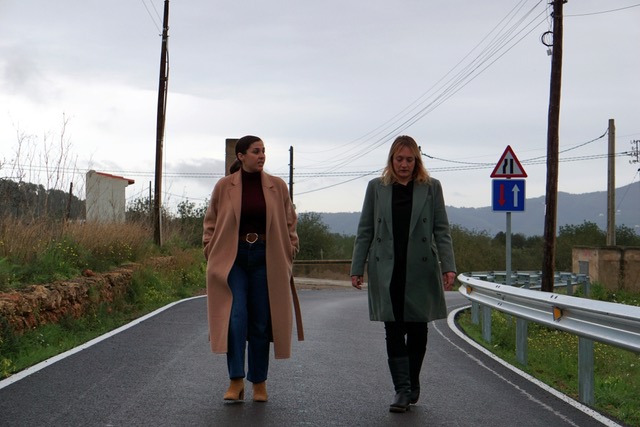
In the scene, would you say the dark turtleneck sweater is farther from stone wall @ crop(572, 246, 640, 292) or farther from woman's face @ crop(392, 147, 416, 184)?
stone wall @ crop(572, 246, 640, 292)

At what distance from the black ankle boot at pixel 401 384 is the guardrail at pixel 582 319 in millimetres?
1484

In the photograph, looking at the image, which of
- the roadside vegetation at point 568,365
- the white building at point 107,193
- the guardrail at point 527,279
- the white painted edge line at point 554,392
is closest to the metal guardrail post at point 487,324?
the roadside vegetation at point 568,365

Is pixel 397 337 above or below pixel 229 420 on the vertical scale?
above

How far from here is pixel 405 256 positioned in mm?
6863

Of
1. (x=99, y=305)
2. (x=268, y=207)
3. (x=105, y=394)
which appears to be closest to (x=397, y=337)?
(x=268, y=207)

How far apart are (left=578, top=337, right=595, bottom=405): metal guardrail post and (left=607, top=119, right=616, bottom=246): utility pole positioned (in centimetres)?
3570

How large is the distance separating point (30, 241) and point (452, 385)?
24.9 ft

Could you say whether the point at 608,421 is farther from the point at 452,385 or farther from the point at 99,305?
the point at 99,305

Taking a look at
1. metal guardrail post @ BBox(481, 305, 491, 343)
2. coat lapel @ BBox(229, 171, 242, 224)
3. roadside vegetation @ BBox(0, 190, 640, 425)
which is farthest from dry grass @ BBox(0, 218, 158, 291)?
metal guardrail post @ BBox(481, 305, 491, 343)

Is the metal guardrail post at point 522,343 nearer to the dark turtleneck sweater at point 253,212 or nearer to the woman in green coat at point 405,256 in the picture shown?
the woman in green coat at point 405,256

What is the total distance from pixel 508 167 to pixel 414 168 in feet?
29.8

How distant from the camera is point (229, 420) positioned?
Result: 20.4 ft

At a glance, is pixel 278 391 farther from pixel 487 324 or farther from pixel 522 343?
pixel 487 324

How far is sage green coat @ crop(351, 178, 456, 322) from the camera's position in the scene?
6832 millimetres
